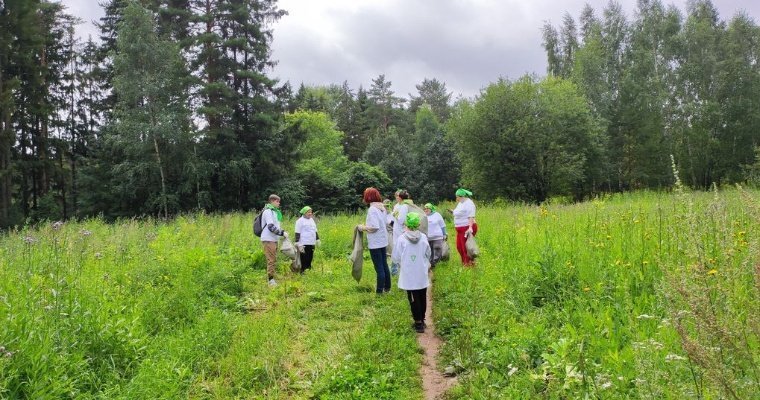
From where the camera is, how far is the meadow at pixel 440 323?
9.60 ft

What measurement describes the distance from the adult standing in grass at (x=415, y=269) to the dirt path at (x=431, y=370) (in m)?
0.23

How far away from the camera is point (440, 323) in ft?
20.7

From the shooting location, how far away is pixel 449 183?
1774 inches

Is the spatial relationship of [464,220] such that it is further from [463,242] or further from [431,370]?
[431,370]

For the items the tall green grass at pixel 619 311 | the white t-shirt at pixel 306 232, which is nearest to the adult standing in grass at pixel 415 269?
the tall green grass at pixel 619 311

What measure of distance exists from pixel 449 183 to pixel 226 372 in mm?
41410

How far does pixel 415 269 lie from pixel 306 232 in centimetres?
479

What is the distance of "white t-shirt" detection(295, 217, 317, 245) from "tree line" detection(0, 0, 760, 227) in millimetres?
18758

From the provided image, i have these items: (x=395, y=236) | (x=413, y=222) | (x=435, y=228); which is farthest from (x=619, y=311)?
(x=395, y=236)

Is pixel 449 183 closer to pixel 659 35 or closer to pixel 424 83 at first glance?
pixel 659 35

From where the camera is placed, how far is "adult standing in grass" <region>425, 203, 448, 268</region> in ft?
31.1

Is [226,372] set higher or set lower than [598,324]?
lower

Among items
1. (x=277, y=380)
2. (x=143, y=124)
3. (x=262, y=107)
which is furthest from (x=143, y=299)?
(x=262, y=107)

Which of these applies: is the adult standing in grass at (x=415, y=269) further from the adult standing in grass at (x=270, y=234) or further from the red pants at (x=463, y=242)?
the adult standing in grass at (x=270, y=234)
